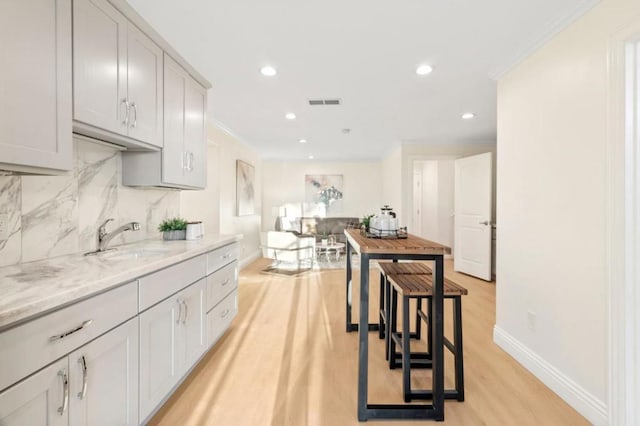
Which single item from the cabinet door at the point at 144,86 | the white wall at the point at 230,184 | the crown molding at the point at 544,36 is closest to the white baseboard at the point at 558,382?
the crown molding at the point at 544,36

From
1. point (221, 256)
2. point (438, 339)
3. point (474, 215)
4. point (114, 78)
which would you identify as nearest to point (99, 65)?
point (114, 78)

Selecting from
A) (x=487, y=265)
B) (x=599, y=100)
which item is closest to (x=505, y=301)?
(x=599, y=100)

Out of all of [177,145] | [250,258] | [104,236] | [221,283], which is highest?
[177,145]

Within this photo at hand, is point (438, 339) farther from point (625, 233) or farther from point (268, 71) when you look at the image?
point (268, 71)

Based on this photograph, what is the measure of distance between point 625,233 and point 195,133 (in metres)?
3.02

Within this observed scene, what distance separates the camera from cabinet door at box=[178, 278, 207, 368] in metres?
1.89

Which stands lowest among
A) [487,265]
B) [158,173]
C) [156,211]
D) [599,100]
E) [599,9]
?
[487,265]

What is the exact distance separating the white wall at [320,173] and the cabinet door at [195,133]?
195 inches

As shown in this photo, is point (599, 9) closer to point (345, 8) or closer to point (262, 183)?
point (345, 8)

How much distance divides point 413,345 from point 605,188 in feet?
5.80

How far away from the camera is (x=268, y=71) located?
266 centimetres

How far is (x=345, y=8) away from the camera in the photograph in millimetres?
1827

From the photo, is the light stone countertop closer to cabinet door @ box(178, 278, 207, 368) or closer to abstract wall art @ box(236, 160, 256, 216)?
Answer: cabinet door @ box(178, 278, 207, 368)

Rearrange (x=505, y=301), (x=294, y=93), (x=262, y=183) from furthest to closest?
1. (x=262, y=183)
2. (x=294, y=93)
3. (x=505, y=301)
